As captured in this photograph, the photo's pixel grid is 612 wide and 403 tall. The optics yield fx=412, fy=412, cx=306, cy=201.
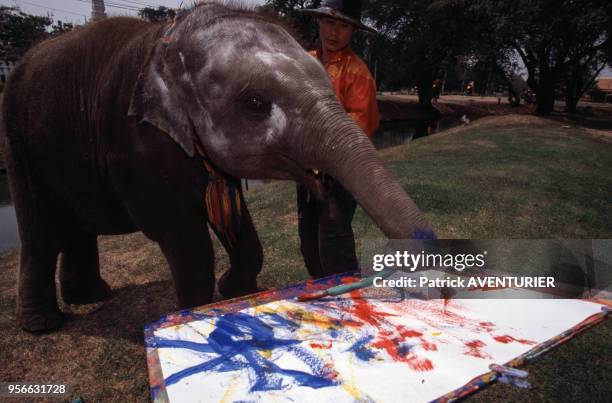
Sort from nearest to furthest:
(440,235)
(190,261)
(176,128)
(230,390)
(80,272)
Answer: (230,390) < (176,128) < (190,261) < (80,272) < (440,235)

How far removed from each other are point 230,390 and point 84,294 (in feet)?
7.86

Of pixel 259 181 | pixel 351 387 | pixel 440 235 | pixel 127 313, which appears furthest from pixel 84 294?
pixel 259 181

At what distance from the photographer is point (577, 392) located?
6.96 ft

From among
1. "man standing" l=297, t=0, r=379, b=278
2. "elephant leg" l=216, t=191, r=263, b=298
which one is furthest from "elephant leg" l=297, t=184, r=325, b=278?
"elephant leg" l=216, t=191, r=263, b=298

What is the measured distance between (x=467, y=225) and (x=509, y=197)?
4.98 feet

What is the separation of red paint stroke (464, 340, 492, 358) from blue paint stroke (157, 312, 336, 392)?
0.54 m

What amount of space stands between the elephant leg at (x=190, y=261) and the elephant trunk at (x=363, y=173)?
0.75 metres

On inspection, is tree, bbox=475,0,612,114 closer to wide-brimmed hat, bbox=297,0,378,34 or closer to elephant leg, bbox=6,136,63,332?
wide-brimmed hat, bbox=297,0,378,34

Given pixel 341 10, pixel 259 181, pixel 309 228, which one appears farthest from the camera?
pixel 259 181

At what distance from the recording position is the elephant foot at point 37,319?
278 centimetres

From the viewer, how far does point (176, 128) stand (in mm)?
1887

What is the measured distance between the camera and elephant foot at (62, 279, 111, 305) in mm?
3154

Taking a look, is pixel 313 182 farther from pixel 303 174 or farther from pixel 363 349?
pixel 363 349

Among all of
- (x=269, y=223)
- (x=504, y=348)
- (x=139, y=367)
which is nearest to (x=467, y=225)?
(x=269, y=223)
